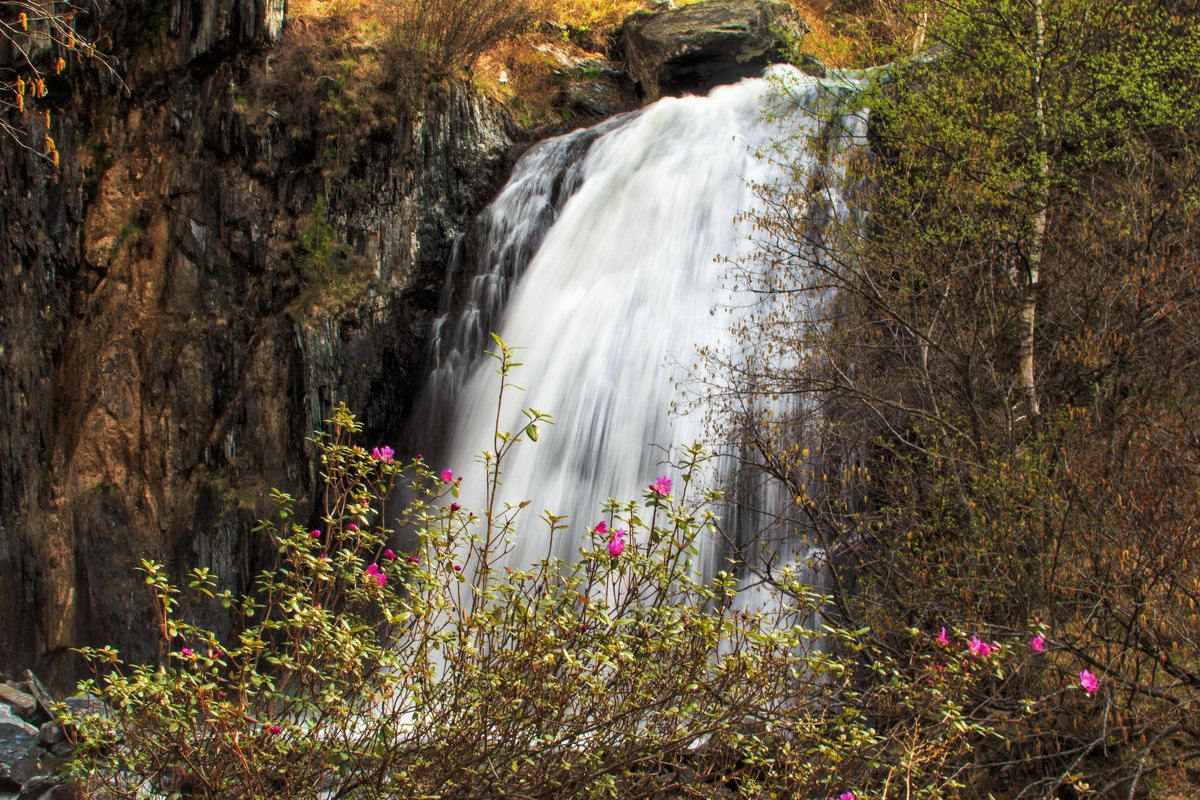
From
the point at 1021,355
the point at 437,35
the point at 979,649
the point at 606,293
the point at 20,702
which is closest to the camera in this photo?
the point at 979,649

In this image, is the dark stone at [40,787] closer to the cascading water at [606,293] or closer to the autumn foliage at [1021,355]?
the cascading water at [606,293]

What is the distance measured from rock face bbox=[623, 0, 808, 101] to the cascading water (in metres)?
1.47

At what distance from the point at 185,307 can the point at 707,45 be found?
930 centimetres

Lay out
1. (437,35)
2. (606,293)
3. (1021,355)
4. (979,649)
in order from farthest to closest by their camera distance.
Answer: (437,35) → (606,293) → (1021,355) → (979,649)

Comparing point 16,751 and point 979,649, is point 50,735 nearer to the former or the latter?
point 16,751

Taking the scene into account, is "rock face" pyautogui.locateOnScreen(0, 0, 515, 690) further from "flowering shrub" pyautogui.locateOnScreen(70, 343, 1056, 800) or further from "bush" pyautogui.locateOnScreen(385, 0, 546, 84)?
"flowering shrub" pyautogui.locateOnScreen(70, 343, 1056, 800)

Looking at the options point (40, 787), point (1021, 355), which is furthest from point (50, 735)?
point (1021, 355)

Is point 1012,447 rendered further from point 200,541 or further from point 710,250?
point 200,541

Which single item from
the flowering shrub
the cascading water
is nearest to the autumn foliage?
the cascading water

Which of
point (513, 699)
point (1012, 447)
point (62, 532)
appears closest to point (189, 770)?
point (513, 699)

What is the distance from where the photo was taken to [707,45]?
45.4 ft

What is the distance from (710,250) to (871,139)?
2.63m

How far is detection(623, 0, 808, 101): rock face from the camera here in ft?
44.8

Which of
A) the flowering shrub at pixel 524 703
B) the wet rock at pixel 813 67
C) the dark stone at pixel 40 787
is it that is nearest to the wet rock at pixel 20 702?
the dark stone at pixel 40 787
